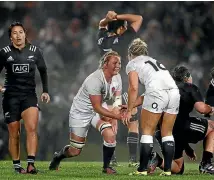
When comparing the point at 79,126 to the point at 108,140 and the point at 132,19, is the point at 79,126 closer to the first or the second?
the point at 108,140

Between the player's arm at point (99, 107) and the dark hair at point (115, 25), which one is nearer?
the player's arm at point (99, 107)

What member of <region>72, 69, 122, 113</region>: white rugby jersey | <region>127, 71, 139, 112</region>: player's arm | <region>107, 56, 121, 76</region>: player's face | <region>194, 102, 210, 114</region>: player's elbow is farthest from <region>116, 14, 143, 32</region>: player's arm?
<region>127, 71, 139, 112</region>: player's arm

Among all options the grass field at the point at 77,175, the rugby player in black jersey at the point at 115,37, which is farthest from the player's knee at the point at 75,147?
the rugby player in black jersey at the point at 115,37

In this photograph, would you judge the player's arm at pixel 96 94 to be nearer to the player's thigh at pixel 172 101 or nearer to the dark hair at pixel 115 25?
the player's thigh at pixel 172 101

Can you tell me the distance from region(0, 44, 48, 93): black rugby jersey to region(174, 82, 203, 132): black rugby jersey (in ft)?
6.35

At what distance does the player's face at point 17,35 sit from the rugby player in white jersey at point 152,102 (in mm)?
1545

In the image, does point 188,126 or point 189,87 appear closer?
point 189,87

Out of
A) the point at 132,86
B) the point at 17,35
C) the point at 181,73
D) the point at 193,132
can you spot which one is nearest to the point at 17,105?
the point at 17,35

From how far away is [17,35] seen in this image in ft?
34.0

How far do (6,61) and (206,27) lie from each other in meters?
9.07

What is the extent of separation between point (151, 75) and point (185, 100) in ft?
2.65

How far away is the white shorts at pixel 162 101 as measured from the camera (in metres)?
9.70

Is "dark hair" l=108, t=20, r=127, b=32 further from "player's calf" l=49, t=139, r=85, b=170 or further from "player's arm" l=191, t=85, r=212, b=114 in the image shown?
"player's arm" l=191, t=85, r=212, b=114

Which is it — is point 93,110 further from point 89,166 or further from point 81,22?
→ point 81,22
